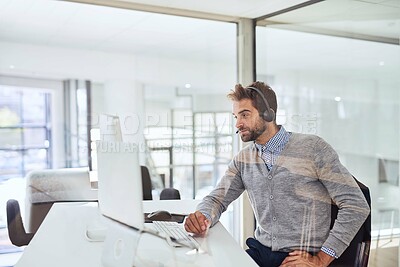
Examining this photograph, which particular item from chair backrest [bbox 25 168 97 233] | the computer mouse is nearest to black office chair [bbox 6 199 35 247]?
chair backrest [bbox 25 168 97 233]

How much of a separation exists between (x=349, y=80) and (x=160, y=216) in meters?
3.61

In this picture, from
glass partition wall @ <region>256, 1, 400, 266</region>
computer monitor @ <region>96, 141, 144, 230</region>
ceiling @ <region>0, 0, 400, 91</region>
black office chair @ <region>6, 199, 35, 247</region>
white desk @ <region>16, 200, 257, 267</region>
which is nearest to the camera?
computer monitor @ <region>96, 141, 144, 230</region>

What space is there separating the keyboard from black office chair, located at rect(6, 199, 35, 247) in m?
1.48

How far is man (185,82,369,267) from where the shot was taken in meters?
1.87

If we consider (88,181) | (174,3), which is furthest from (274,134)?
(88,181)

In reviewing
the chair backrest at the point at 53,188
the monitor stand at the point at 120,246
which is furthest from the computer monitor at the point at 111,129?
the chair backrest at the point at 53,188

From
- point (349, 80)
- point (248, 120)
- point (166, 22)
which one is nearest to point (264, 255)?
point (248, 120)

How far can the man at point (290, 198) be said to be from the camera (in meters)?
1.87

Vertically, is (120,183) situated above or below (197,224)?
above

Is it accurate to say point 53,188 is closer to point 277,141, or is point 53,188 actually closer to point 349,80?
point 277,141

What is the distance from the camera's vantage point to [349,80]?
5.06 meters

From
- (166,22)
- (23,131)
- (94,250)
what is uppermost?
(166,22)

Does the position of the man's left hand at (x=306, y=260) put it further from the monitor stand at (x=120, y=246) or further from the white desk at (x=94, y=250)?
the monitor stand at (x=120, y=246)

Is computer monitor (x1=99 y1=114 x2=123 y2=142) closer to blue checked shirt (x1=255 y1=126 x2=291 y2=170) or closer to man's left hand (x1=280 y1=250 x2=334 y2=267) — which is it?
blue checked shirt (x1=255 y1=126 x2=291 y2=170)
